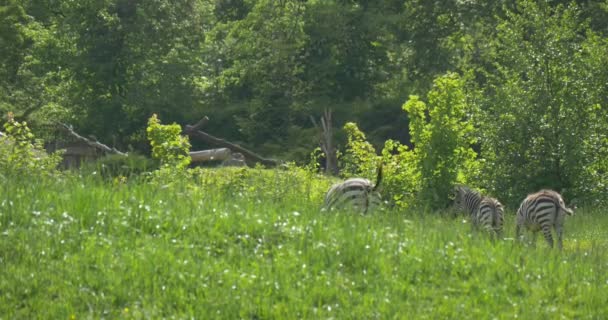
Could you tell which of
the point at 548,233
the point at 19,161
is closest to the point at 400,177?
the point at 548,233

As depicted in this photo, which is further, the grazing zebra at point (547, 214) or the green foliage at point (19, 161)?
the grazing zebra at point (547, 214)

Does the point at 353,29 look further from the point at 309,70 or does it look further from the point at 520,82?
the point at 520,82

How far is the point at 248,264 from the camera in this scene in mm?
12297

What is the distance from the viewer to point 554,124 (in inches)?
1236

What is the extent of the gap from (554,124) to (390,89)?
26319mm

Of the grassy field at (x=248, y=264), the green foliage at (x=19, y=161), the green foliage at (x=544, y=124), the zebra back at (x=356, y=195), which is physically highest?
the green foliage at (x=544, y=124)

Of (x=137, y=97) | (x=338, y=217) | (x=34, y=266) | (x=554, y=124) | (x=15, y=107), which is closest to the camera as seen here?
(x=34, y=266)

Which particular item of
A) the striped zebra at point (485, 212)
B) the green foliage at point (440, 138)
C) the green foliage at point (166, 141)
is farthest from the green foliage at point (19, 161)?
the green foliage at point (440, 138)

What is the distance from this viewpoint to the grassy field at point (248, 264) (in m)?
11.4

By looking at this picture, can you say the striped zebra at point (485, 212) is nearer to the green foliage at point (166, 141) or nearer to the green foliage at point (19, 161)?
the green foliage at point (166, 141)

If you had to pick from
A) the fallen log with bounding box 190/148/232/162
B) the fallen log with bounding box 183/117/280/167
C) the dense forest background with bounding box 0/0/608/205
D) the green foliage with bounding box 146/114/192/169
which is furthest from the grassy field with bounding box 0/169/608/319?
the dense forest background with bounding box 0/0/608/205

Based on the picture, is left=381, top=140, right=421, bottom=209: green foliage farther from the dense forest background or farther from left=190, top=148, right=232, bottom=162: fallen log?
the dense forest background

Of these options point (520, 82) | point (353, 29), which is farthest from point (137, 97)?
point (520, 82)

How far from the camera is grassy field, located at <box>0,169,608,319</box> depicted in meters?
11.4
